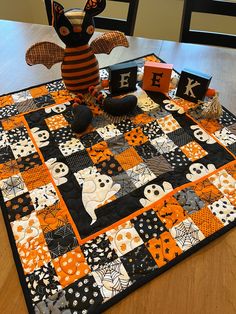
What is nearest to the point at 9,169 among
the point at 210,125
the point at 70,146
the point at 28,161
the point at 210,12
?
the point at 28,161

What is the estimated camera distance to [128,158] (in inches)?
29.9

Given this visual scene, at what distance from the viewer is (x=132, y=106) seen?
88cm

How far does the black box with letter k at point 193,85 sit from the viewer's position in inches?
34.2

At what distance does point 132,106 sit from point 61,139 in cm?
26

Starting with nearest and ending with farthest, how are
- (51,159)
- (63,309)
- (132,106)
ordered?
(63,309) → (51,159) → (132,106)

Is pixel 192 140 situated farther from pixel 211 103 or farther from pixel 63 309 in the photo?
pixel 63 309

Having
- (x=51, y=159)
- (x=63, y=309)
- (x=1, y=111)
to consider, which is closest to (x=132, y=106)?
(x=51, y=159)

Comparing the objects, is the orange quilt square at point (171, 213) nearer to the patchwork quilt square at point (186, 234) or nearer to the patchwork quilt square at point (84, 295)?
the patchwork quilt square at point (186, 234)

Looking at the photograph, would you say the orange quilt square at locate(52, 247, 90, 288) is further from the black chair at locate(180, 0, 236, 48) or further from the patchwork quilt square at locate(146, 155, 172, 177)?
the black chair at locate(180, 0, 236, 48)

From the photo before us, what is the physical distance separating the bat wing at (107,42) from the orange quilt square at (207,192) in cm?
57

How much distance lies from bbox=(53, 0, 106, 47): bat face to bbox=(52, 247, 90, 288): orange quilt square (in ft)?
2.04

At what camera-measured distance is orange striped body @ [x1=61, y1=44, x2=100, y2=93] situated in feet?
2.78

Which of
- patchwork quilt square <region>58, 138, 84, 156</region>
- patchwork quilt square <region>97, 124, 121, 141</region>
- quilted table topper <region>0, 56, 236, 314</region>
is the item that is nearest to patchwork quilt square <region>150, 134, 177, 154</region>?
quilted table topper <region>0, 56, 236, 314</region>

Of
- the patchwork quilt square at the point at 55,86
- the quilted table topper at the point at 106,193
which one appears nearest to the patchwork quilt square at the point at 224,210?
the quilted table topper at the point at 106,193
